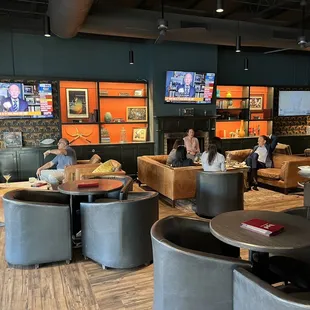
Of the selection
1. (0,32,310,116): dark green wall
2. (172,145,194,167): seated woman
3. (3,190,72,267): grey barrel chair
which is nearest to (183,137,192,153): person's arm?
(0,32,310,116): dark green wall

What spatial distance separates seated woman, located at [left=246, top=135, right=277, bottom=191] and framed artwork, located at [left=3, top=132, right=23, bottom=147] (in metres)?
5.45

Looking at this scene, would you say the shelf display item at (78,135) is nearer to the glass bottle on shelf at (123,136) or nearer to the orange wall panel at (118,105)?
the orange wall panel at (118,105)

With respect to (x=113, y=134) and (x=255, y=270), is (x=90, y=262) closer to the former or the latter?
(x=255, y=270)

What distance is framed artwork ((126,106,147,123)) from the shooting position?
8.75m

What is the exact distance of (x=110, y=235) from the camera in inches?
128

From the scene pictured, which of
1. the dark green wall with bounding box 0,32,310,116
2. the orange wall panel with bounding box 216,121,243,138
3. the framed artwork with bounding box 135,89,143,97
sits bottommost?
the orange wall panel with bounding box 216,121,243,138

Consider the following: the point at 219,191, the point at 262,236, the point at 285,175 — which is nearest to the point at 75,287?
the point at 262,236

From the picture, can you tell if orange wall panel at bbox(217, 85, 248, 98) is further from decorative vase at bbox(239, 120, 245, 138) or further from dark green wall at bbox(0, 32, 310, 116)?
decorative vase at bbox(239, 120, 245, 138)

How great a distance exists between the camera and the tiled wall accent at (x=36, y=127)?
7766mm

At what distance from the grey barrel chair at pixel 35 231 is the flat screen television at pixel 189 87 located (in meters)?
5.81

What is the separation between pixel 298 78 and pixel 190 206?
A: 763 centimetres

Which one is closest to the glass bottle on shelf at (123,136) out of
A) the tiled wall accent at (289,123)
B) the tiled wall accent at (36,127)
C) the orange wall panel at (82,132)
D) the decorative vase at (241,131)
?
the orange wall panel at (82,132)

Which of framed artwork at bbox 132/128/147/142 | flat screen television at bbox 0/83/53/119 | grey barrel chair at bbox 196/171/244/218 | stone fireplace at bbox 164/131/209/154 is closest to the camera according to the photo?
grey barrel chair at bbox 196/171/244/218

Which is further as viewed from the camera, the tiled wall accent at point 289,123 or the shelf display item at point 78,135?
the tiled wall accent at point 289,123
